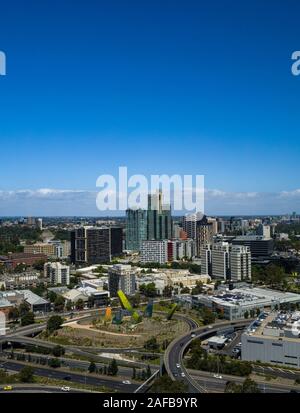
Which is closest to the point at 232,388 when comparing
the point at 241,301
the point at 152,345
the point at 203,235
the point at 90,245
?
the point at 152,345

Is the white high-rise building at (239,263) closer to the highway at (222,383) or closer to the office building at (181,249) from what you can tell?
the office building at (181,249)

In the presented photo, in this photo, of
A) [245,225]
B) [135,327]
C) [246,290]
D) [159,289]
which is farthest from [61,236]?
[135,327]

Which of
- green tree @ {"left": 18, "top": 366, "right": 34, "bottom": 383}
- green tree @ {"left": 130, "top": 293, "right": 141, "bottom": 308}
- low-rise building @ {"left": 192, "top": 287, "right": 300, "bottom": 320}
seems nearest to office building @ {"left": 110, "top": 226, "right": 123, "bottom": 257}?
green tree @ {"left": 130, "top": 293, "right": 141, "bottom": 308}

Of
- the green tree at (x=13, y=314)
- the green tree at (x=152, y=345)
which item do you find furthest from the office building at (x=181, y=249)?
the green tree at (x=152, y=345)

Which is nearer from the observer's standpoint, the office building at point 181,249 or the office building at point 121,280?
the office building at point 121,280

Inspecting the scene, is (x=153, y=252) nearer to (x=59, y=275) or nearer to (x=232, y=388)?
(x=59, y=275)

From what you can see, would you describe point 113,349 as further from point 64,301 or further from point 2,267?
point 2,267
